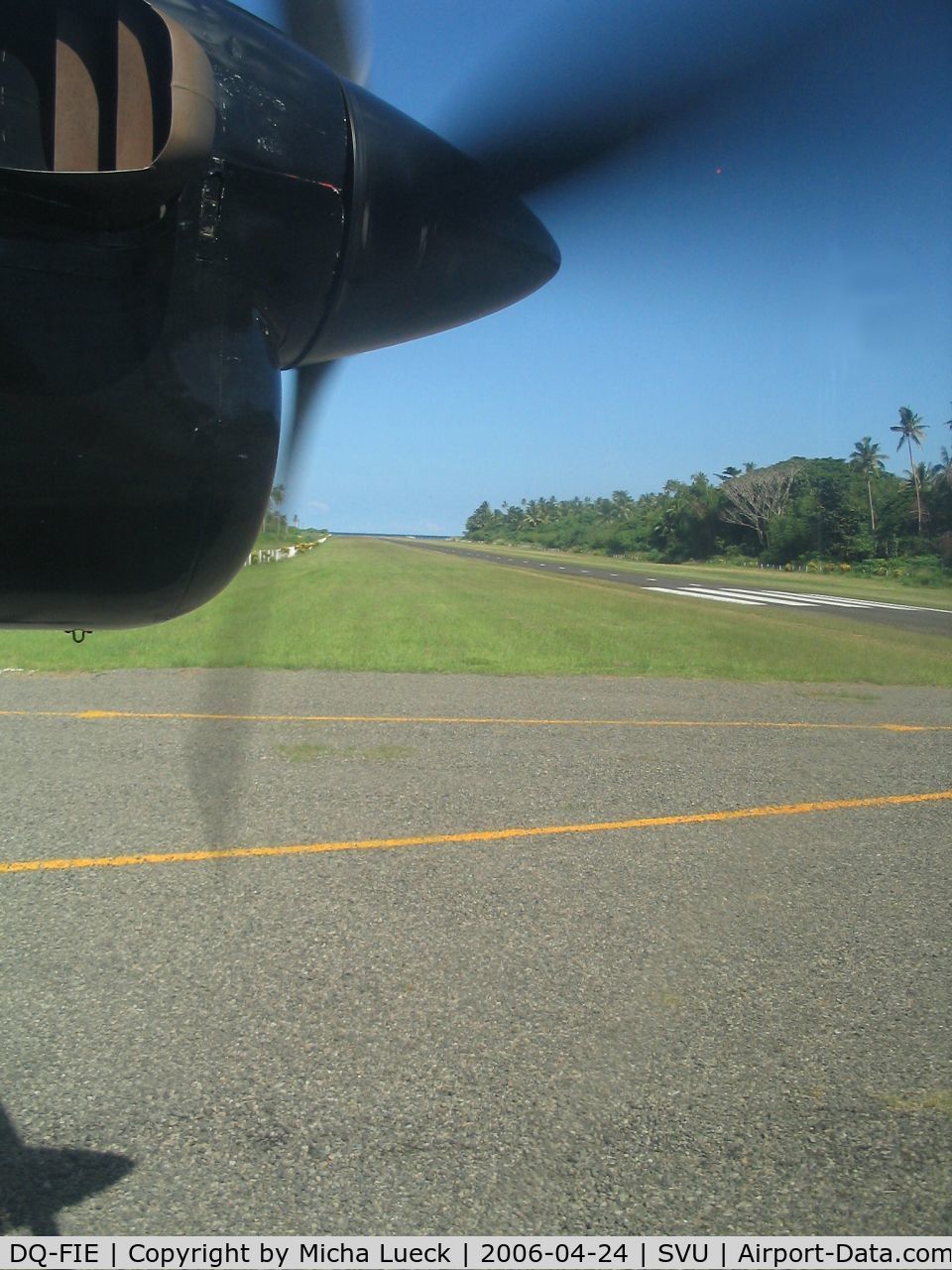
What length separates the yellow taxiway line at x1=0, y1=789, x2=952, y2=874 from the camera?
4602 mm

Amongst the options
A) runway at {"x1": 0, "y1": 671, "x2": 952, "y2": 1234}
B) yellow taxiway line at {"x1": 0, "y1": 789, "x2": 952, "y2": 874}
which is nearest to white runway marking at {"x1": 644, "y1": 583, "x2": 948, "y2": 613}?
yellow taxiway line at {"x1": 0, "y1": 789, "x2": 952, "y2": 874}

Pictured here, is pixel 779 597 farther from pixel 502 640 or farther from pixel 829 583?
pixel 502 640

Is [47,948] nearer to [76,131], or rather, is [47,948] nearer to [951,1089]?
[76,131]

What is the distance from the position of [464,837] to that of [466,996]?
1761 mm

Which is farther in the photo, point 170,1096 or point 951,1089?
point 951,1089

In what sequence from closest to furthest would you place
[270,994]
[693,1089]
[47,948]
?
[693,1089] < [270,994] < [47,948]

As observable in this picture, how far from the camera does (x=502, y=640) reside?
51.1 ft

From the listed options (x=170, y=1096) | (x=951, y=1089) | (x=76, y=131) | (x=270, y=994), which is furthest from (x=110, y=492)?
(x=951, y=1089)

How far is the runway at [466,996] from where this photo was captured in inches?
95.0

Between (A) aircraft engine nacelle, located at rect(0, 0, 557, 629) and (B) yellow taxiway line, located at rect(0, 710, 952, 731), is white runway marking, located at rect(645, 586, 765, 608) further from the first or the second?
(A) aircraft engine nacelle, located at rect(0, 0, 557, 629)

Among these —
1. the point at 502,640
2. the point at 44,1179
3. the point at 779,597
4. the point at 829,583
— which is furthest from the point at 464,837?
the point at 829,583

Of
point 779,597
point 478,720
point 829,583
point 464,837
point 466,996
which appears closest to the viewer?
point 466,996

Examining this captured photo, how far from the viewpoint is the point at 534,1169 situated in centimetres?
248

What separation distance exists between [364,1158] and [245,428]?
5.72 ft
